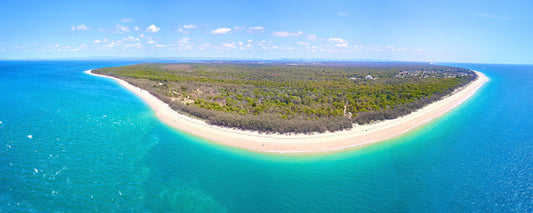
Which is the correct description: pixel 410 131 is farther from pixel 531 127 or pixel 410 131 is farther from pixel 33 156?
pixel 33 156

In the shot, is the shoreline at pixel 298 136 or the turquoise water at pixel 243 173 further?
the shoreline at pixel 298 136

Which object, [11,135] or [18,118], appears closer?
[11,135]

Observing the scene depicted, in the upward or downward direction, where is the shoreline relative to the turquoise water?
upward

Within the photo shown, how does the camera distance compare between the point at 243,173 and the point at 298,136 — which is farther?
the point at 298,136

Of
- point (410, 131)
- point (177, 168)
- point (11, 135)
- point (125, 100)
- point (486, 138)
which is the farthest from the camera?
point (125, 100)

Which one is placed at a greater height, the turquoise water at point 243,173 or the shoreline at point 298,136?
the shoreline at point 298,136

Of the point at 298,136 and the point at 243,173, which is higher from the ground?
the point at 298,136

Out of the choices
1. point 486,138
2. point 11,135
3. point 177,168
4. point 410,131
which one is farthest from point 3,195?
point 486,138

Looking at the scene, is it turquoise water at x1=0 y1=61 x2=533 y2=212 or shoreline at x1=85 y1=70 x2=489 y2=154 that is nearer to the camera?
turquoise water at x1=0 y1=61 x2=533 y2=212
